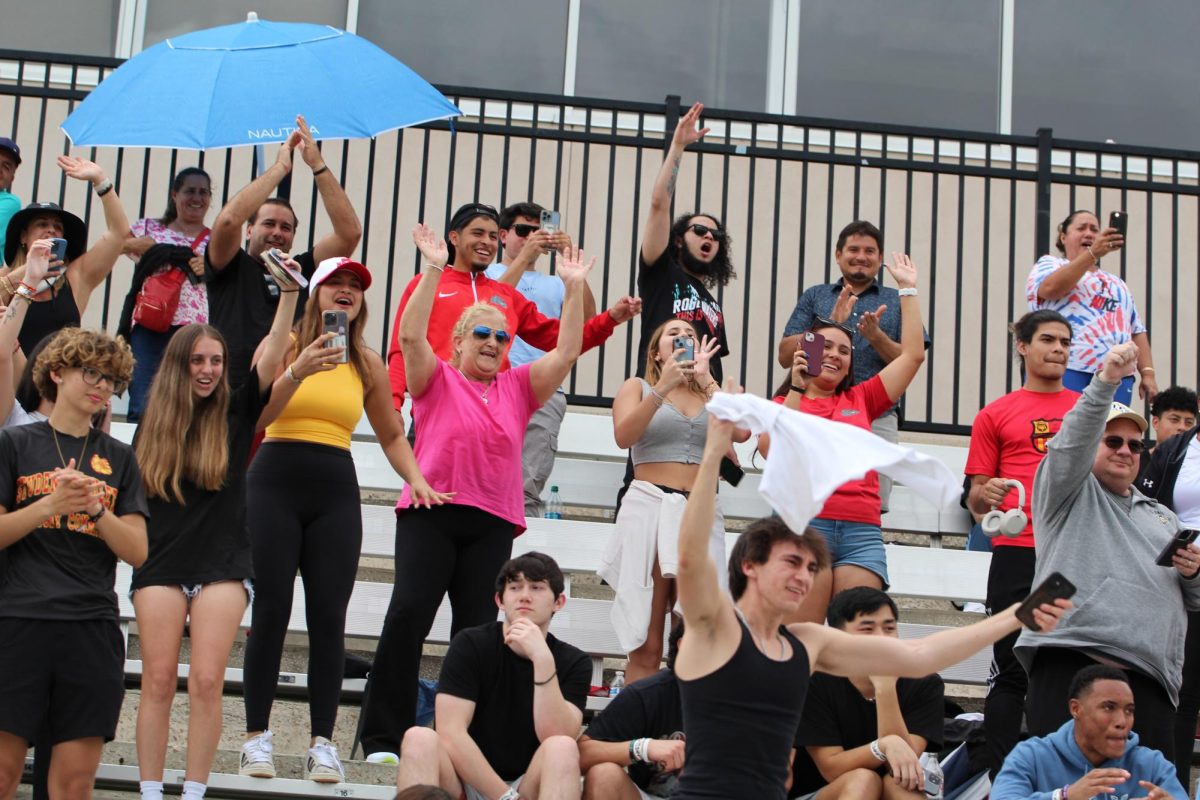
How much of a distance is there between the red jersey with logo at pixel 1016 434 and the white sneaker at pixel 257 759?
9.56 feet

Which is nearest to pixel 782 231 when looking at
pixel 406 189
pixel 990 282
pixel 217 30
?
pixel 990 282

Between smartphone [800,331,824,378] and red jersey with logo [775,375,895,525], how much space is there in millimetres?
150

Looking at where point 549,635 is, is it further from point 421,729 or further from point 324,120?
point 324,120

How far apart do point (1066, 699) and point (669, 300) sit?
266cm

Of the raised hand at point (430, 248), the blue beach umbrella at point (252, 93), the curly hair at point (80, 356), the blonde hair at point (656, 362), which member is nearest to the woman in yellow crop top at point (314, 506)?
the raised hand at point (430, 248)

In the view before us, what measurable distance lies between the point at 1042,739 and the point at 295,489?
8.81 ft

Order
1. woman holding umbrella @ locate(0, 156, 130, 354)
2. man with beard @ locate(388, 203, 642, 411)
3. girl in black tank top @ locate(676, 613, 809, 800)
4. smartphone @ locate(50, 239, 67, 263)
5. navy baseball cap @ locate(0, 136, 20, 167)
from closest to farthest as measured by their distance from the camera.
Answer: girl in black tank top @ locate(676, 613, 809, 800)
smartphone @ locate(50, 239, 67, 263)
woman holding umbrella @ locate(0, 156, 130, 354)
man with beard @ locate(388, 203, 642, 411)
navy baseball cap @ locate(0, 136, 20, 167)

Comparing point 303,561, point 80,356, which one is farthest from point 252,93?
point 303,561

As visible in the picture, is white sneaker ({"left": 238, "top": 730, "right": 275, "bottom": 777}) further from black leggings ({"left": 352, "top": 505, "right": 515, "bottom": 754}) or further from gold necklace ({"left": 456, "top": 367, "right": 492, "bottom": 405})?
gold necklace ({"left": 456, "top": 367, "right": 492, "bottom": 405})

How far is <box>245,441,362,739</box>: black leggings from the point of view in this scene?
18.5 feet

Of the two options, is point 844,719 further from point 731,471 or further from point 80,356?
point 80,356

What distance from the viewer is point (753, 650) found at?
4.11 metres

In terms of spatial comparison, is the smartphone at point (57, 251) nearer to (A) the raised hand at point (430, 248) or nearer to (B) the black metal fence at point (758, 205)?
(A) the raised hand at point (430, 248)

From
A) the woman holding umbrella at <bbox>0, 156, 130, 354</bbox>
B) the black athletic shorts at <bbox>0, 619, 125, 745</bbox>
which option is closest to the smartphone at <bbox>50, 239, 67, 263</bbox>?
the woman holding umbrella at <bbox>0, 156, 130, 354</bbox>
